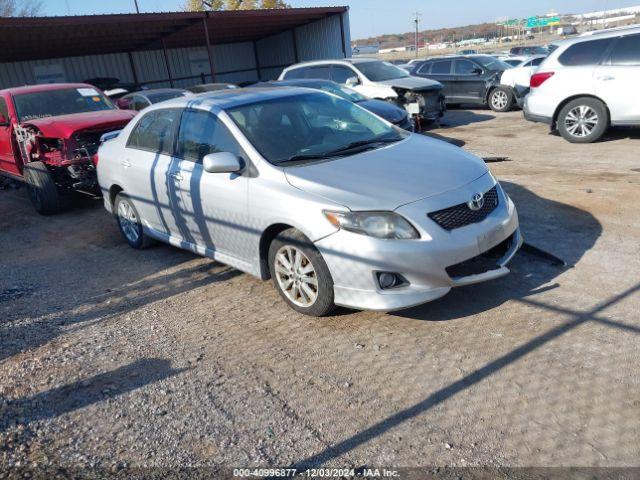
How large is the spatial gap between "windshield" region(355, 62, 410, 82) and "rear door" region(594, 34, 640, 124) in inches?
193

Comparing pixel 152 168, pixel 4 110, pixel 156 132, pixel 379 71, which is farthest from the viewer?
pixel 379 71

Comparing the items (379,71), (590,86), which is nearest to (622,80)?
(590,86)

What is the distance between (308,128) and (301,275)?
4.83ft

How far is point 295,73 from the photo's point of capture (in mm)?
13367

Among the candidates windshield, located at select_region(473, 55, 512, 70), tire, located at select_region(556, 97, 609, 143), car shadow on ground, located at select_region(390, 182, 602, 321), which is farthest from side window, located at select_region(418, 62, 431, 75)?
car shadow on ground, located at select_region(390, 182, 602, 321)

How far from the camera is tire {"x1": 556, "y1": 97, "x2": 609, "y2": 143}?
891 cm

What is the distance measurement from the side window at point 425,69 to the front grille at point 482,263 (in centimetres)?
1273

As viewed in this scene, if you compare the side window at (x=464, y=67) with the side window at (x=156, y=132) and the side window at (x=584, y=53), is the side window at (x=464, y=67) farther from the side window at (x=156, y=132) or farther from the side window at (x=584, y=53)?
the side window at (x=156, y=132)

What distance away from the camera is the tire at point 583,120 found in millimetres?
8906

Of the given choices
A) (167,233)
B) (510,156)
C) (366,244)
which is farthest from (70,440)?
(510,156)

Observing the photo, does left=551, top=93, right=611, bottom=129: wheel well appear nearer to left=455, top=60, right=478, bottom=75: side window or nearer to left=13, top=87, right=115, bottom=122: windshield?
left=455, top=60, right=478, bottom=75: side window

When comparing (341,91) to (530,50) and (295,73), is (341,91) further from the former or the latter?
(530,50)

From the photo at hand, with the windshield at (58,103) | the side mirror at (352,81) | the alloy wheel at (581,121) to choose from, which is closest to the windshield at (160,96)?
the windshield at (58,103)

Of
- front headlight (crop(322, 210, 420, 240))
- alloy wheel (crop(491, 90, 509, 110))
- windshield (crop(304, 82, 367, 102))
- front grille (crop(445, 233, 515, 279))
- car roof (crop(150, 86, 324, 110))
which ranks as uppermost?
car roof (crop(150, 86, 324, 110))
